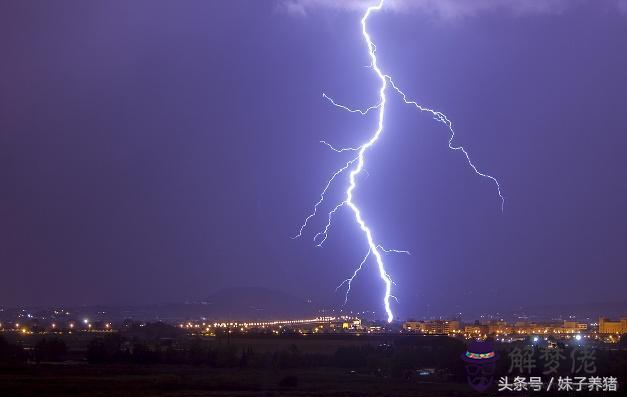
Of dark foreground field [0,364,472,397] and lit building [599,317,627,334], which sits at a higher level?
lit building [599,317,627,334]

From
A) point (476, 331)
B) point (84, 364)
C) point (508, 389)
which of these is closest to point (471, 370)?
point (508, 389)

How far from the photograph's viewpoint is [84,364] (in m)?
43.8

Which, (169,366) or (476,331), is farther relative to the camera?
(476,331)

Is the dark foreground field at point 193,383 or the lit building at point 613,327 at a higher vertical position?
the lit building at point 613,327

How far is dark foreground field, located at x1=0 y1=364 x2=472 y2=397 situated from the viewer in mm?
29766

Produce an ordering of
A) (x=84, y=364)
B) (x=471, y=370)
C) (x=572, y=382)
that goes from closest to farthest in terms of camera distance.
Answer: (x=572, y=382) < (x=471, y=370) < (x=84, y=364)

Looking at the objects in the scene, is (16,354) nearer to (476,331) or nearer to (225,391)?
(225,391)

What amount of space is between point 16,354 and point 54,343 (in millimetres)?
2846

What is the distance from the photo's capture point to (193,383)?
111 feet

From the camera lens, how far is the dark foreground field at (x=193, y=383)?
2977cm

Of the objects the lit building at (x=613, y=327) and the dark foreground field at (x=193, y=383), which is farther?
the lit building at (x=613, y=327)

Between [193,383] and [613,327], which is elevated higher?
[613,327]

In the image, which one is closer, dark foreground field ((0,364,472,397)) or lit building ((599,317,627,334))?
dark foreground field ((0,364,472,397))

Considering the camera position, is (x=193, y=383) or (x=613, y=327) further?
(x=613, y=327)
